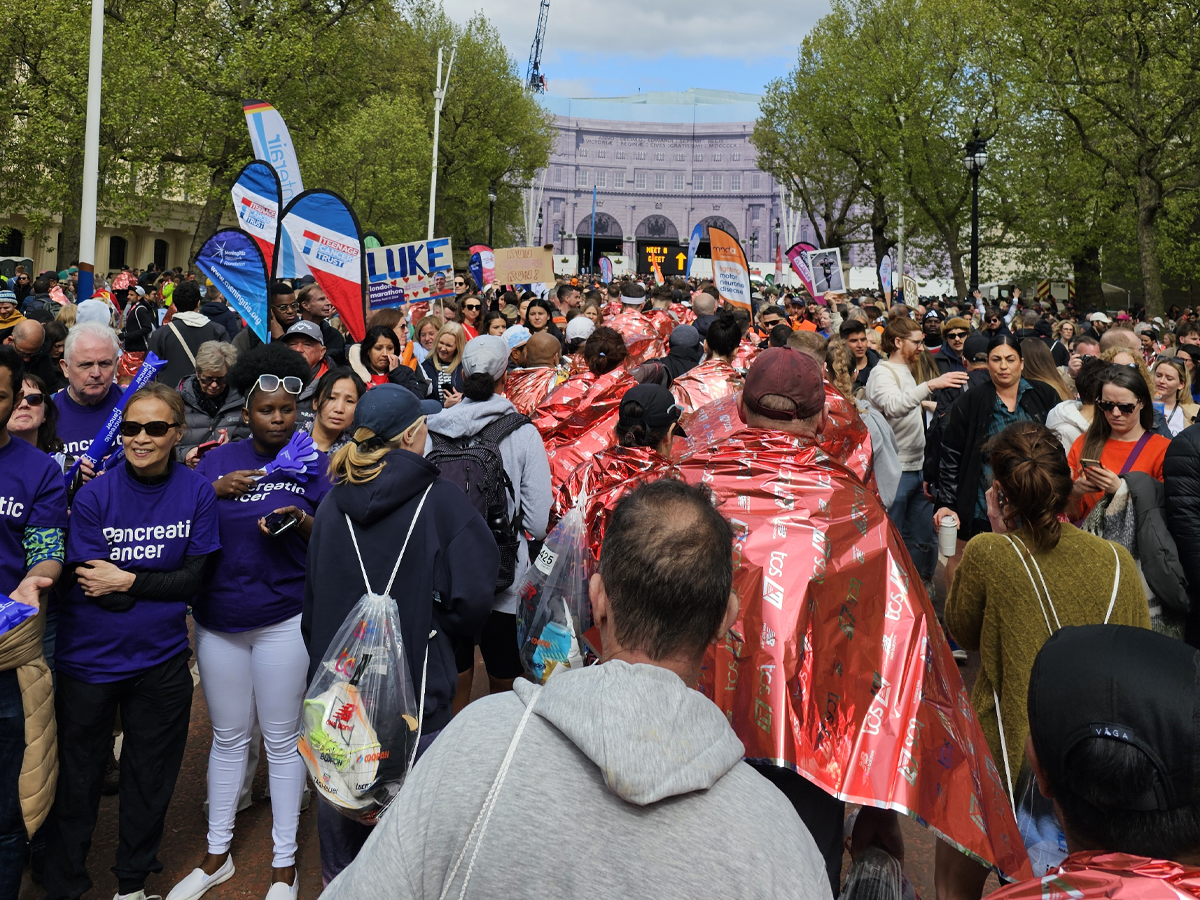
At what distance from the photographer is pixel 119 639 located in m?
3.58

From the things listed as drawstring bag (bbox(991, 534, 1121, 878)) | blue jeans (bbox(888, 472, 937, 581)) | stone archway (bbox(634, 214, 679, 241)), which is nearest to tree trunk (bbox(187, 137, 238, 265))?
blue jeans (bbox(888, 472, 937, 581))

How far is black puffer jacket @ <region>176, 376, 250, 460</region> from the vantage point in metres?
4.93

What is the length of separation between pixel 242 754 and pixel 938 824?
2.65 m

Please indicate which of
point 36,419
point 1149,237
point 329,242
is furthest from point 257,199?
point 1149,237

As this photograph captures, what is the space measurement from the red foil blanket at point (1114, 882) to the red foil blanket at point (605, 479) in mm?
2325

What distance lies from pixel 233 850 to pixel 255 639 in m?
0.97

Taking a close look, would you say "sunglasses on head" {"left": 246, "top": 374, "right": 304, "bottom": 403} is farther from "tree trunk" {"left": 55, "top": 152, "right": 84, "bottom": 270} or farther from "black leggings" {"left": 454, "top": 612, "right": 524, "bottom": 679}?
"tree trunk" {"left": 55, "top": 152, "right": 84, "bottom": 270}

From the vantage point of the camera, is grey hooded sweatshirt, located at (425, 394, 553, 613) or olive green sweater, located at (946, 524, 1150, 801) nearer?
olive green sweater, located at (946, 524, 1150, 801)

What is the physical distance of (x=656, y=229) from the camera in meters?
114

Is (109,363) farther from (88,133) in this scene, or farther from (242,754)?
(88,133)

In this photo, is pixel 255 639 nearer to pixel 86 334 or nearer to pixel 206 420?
pixel 86 334

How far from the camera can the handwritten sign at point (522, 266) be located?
1551 cm

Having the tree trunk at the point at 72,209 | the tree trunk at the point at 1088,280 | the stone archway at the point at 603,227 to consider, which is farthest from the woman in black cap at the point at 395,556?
the stone archway at the point at 603,227

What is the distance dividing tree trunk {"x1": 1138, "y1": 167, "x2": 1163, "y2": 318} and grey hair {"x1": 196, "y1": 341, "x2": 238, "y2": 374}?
21792mm
